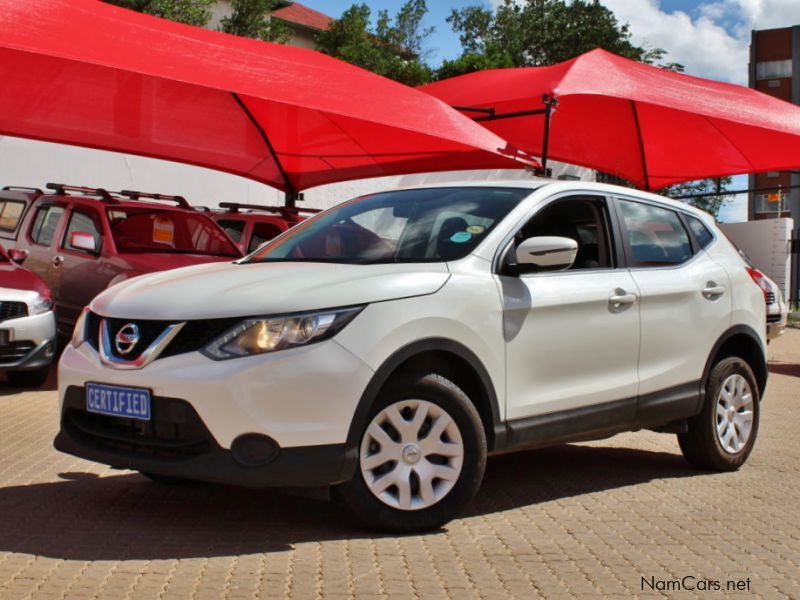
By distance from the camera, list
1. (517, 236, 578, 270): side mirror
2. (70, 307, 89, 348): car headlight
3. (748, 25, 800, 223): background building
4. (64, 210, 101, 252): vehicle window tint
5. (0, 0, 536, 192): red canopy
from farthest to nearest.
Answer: (748, 25, 800, 223): background building, (64, 210, 101, 252): vehicle window tint, (0, 0, 536, 192): red canopy, (517, 236, 578, 270): side mirror, (70, 307, 89, 348): car headlight

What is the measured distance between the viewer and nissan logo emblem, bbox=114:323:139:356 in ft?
15.6

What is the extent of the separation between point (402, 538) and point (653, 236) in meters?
2.58

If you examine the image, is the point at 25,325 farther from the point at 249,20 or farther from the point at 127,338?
the point at 249,20

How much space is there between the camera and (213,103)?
47.3ft

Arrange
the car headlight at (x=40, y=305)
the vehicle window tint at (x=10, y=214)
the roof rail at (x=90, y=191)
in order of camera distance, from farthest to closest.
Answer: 1. the vehicle window tint at (x=10, y=214)
2. the roof rail at (x=90, y=191)
3. the car headlight at (x=40, y=305)

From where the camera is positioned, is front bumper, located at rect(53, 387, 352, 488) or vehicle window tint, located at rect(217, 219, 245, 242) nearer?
front bumper, located at rect(53, 387, 352, 488)

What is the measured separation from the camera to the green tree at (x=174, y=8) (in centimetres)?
3909

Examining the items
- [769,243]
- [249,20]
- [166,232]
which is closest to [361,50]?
[249,20]

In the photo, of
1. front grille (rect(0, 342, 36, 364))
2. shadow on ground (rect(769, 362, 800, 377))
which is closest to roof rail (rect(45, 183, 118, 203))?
front grille (rect(0, 342, 36, 364))

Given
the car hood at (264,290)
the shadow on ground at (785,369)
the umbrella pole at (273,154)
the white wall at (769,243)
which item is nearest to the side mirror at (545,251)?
the car hood at (264,290)

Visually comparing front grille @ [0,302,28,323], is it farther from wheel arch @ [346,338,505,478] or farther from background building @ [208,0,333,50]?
background building @ [208,0,333,50]

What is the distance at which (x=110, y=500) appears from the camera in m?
5.61

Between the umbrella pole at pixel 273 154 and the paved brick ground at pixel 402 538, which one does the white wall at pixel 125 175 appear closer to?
the umbrella pole at pixel 273 154

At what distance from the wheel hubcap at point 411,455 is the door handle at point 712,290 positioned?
2332 millimetres
